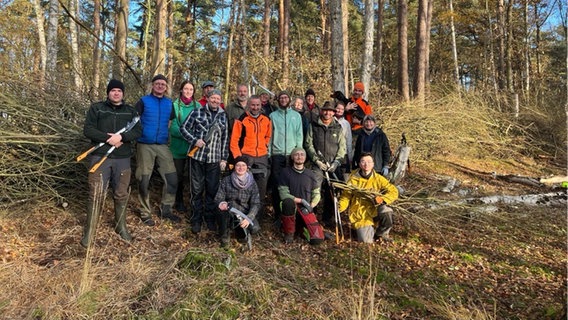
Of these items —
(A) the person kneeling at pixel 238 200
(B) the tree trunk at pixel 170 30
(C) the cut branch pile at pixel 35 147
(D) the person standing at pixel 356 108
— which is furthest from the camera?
(B) the tree trunk at pixel 170 30

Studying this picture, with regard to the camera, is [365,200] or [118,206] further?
[365,200]

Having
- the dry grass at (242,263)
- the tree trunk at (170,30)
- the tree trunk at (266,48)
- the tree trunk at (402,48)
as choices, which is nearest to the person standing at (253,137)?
the dry grass at (242,263)

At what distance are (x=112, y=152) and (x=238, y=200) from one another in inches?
63.7

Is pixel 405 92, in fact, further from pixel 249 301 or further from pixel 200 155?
pixel 249 301

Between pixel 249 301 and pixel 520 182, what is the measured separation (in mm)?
7340

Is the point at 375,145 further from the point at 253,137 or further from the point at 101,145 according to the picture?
the point at 101,145

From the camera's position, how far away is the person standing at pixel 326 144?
18.2 feet

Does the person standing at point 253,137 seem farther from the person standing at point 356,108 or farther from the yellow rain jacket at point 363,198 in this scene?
the person standing at point 356,108

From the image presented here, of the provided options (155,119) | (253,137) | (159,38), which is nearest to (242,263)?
(253,137)

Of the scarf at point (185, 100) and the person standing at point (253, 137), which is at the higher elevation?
the scarf at point (185, 100)

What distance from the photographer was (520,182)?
27.1ft

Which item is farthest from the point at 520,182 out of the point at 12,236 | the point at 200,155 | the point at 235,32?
the point at 235,32

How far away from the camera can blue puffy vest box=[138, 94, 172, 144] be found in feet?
16.4

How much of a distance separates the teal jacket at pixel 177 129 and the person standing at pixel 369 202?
2384mm
